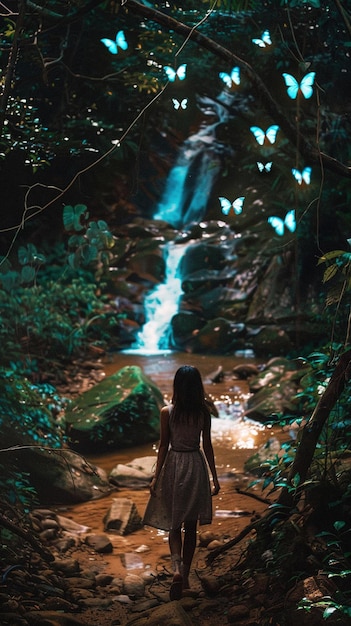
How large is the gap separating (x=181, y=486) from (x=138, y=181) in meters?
1.92

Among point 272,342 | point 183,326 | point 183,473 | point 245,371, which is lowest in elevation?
point 183,473

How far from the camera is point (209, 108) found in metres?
15.0

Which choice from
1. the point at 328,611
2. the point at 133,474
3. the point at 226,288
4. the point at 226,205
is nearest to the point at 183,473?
the point at 328,611

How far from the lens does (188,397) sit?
388cm

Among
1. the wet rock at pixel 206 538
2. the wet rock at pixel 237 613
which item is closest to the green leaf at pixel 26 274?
the wet rock at pixel 206 538

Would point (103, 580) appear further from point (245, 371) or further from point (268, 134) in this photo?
point (245, 371)

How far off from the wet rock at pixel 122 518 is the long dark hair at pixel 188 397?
1.59 meters

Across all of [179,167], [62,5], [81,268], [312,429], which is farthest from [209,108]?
[312,429]

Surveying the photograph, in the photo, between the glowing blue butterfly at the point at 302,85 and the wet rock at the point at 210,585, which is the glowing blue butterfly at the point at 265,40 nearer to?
the glowing blue butterfly at the point at 302,85

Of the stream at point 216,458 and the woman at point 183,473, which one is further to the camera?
the stream at point 216,458

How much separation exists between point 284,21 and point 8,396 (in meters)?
4.24

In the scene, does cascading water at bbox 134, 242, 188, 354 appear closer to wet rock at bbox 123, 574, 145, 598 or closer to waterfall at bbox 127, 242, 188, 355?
waterfall at bbox 127, 242, 188, 355

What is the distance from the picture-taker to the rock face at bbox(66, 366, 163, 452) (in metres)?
7.13

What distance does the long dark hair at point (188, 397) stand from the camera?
3.85m
